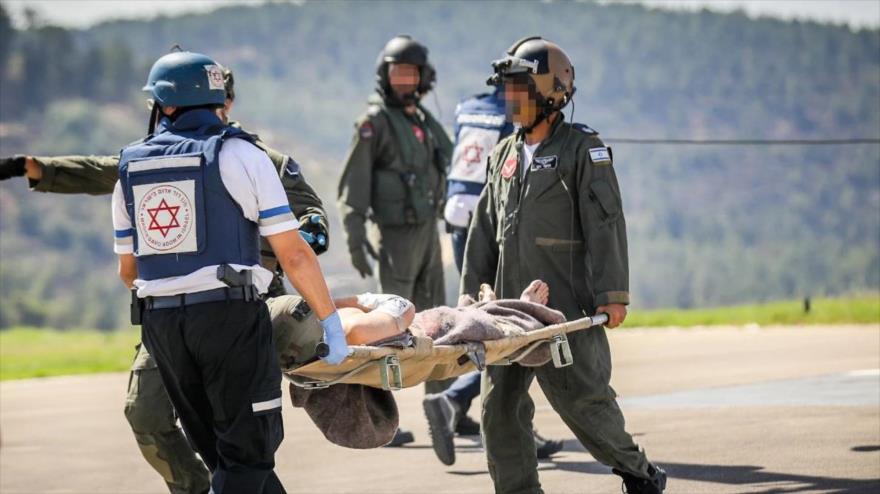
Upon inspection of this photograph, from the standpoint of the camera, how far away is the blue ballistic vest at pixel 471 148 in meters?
9.76

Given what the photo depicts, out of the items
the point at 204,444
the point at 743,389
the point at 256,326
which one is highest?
the point at 256,326

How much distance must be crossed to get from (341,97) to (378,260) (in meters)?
88.3

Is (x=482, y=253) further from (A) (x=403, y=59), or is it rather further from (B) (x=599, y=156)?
(A) (x=403, y=59)

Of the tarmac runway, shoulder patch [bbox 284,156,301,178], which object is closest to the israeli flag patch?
shoulder patch [bbox 284,156,301,178]

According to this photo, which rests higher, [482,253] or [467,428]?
[482,253]

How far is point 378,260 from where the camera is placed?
426 inches

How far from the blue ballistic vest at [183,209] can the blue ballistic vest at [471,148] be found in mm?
4206

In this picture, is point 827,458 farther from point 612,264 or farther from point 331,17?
point 331,17

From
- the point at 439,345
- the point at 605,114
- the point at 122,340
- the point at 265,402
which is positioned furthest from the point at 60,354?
the point at 605,114

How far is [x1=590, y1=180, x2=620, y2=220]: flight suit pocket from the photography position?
6965mm

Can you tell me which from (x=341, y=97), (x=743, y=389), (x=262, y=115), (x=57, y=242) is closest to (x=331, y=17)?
(x=341, y=97)

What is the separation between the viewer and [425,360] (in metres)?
6.30

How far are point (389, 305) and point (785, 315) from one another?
43.9 ft

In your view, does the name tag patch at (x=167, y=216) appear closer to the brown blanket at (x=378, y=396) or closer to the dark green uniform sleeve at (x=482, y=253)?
the brown blanket at (x=378, y=396)
